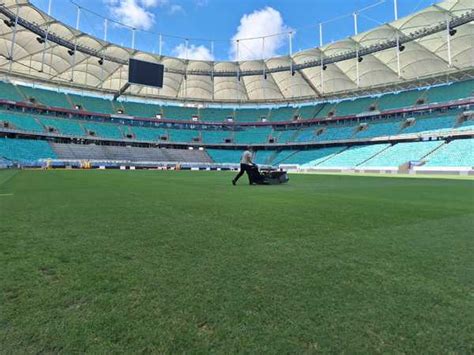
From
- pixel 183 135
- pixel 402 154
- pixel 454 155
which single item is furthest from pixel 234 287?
pixel 183 135

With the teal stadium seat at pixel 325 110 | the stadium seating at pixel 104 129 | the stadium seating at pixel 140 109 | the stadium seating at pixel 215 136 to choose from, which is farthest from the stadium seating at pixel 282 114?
the stadium seating at pixel 104 129

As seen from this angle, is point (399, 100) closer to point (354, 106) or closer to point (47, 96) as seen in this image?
point (354, 106)

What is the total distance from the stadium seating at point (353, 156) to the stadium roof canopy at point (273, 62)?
392 inches

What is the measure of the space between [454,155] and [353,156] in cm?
1235

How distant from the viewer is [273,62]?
4956 centimetres

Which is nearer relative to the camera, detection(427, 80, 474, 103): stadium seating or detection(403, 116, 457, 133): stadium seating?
detection(403, 116, 457, 133): stadium seating

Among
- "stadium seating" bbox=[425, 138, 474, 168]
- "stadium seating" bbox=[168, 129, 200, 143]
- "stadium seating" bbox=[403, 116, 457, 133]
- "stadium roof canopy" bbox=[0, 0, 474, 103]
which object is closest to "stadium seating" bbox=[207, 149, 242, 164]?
"stadium seating" bbox=[168, 129, 200, 143]

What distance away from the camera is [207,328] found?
1.51m

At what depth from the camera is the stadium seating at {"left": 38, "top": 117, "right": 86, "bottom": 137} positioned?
1807 inches

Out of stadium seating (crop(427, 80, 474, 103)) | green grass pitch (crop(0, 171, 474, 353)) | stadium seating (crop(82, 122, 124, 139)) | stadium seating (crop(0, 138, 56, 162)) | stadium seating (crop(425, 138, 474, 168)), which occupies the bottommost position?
green grass pitch (crop(0, 171, 474, 353))

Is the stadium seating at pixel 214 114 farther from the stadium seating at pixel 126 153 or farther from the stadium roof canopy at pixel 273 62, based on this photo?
the stadium seating at pixel 126 153

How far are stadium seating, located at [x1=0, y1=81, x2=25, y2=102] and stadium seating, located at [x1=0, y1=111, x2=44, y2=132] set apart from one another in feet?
7.84

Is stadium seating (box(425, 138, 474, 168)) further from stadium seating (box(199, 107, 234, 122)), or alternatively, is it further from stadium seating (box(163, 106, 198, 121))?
stadium seating (box(163, 106, 198, 121))

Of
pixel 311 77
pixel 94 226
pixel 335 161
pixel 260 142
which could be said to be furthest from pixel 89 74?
pixel 94 226
